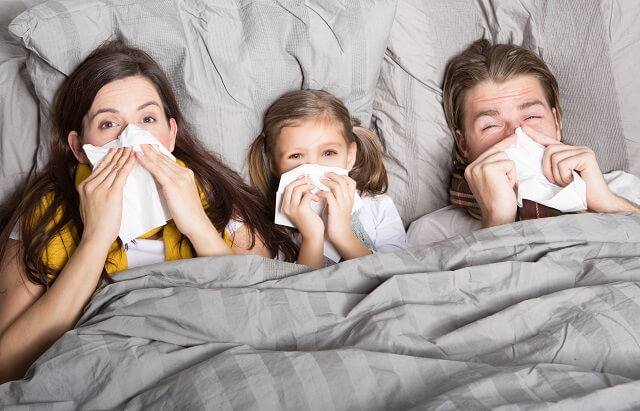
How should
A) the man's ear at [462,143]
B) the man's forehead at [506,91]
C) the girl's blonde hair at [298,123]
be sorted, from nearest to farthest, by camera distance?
the girl's blonde hair at [298,123], the man's forehead at [506,91], the man's ear at [462,143]

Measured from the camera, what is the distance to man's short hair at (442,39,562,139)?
2064 mm

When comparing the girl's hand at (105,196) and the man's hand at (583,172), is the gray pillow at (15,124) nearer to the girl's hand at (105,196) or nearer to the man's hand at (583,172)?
the girl's hand at (105,196)

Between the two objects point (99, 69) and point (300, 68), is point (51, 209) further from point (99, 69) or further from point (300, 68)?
point (300, 68)

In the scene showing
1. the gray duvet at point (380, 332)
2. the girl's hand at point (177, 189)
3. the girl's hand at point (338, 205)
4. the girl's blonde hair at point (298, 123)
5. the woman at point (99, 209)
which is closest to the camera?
the gray duvet at point (380, 332)

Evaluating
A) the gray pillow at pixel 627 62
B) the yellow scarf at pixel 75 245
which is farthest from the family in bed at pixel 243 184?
the gray pillow at pixel 627 62

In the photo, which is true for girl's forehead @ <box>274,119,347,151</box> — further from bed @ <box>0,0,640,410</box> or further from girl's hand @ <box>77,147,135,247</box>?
girl's hand @ <box>77,147,135,247</box>

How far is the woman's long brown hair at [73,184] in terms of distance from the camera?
1.67 meters

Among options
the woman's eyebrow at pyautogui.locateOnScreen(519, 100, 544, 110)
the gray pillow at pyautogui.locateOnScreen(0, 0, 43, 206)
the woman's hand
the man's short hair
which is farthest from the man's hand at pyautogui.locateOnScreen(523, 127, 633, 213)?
the gray pillow at pyautogui.locateOnScreen(0, 0, 43, 206)

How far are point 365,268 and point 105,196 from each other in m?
0.64

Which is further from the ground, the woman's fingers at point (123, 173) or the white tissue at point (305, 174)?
the woman's fingers at point (123, 173)

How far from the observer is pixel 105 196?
1.58 m

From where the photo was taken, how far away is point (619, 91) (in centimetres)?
211

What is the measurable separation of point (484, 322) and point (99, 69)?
1.17 meters

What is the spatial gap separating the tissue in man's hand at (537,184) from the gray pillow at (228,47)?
0.52 m
